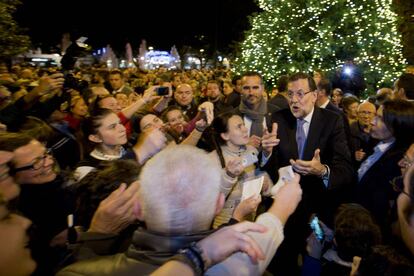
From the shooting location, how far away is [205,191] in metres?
1.82

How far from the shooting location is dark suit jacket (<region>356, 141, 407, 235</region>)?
3.97 meters

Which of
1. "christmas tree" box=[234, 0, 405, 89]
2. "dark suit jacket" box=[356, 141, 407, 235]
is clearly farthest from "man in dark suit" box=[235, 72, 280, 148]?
"christmas tree" box=[234, 0, 405, 89]

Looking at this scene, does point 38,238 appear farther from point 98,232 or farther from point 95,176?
point 95,176

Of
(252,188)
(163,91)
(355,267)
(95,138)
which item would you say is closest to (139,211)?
(355,267)

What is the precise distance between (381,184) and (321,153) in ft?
2.27

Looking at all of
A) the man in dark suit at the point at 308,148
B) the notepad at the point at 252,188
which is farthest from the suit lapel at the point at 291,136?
the notepad at the point at 252,188

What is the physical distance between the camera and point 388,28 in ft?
44.8

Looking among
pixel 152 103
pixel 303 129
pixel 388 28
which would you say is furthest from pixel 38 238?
pixel 388 28

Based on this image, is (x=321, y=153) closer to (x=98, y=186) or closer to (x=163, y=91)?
(x=98, y=186)

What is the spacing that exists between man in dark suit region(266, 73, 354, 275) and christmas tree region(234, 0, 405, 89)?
30.8ft

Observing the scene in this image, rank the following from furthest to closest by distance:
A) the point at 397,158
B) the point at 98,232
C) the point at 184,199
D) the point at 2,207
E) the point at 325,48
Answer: the point at 325,48, the point at 397,158, the point at 98,232, the point at 2,207, the point at 184,199

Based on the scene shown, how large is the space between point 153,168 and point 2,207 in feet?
2.65

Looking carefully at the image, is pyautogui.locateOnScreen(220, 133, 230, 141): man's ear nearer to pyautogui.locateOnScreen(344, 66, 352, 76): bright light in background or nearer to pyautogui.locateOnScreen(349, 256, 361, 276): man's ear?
pyautogui.locateOnScreen(349, 256, 361, 276): man's ear

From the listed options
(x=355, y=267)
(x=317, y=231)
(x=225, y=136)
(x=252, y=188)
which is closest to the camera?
(x=355, y=267)
